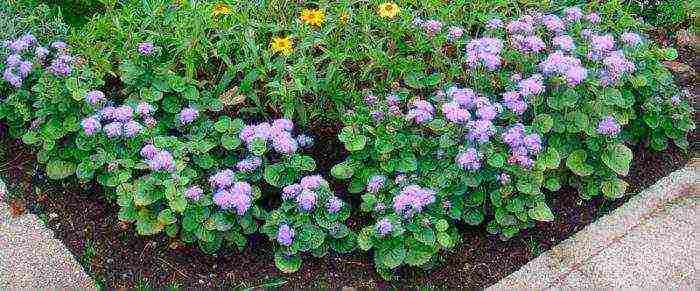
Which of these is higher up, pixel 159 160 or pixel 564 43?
pixel 564 43

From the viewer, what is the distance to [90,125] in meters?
3.14

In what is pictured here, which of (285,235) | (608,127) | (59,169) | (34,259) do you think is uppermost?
(608,127)

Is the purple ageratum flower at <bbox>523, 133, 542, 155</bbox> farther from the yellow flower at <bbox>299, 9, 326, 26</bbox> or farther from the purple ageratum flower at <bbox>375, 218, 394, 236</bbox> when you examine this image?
the yellow flower at <bbox>299, 9, 326, 26</bbox>

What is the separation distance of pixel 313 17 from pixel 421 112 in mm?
691

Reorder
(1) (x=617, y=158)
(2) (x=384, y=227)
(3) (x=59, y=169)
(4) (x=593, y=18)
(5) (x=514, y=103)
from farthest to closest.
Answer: (4) (x=593, y=18) < (3) (x=59, y=169) < (1) (x=617, y=158) < (5) (x=514, y=103) < (2) (x=384, y=227)

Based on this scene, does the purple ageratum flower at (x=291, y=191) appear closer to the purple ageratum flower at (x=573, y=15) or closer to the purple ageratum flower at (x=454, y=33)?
the purple ageratum flower at (x=454, y=33)

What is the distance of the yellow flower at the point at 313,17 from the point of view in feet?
11.5

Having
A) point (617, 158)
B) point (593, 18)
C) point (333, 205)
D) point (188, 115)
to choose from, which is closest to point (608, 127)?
point (617, 158)

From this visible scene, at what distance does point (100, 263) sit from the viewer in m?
3.15

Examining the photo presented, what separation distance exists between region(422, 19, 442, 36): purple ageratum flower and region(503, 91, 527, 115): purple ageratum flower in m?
0.40

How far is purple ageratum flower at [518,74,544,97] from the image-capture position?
313 centimetres

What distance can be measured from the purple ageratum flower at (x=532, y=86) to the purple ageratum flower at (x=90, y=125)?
1548 mm

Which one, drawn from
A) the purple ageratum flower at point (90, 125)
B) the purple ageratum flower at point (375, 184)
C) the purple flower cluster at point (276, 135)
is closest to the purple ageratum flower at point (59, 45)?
the purple ageratum flower at point (90, 125)

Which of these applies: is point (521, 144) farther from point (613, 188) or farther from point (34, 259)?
point (34, 259)
